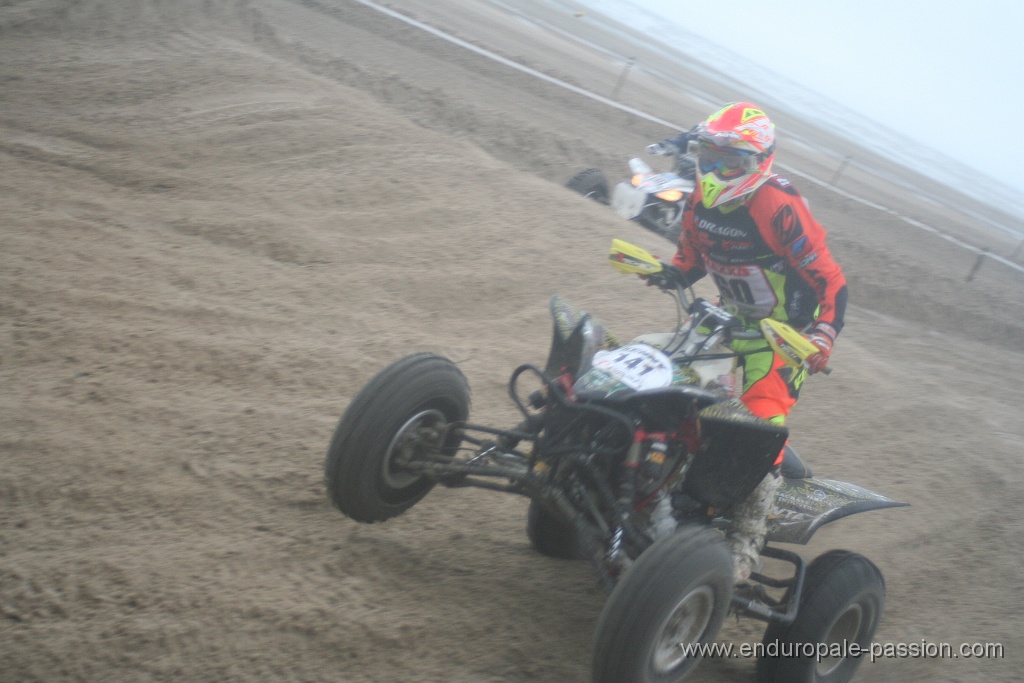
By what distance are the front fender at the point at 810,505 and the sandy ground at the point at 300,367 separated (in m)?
0.69

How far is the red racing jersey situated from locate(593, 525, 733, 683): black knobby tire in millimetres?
1429

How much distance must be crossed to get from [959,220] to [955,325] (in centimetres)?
1086

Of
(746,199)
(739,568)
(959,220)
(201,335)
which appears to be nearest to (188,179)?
(201,335)

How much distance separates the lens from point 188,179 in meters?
7.28

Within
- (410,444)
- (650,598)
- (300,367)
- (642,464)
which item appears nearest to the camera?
(650,598)

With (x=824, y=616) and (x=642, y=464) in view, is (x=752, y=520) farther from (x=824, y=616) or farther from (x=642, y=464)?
(x=642, y=464)

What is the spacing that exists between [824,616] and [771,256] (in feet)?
5.73

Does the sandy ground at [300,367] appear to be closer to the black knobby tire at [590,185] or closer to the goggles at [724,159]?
the black knobby tire at [590,185]

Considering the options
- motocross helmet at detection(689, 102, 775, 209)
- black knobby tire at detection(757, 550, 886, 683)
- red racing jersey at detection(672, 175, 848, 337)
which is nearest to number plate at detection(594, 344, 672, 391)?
red racing jersey at detection(672, 175, 848, 337)

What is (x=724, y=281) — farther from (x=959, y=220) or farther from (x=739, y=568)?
(x=959, y=220)

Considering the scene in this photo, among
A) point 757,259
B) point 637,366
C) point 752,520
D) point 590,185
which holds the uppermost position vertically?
point 757,259

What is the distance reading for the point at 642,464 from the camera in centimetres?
335

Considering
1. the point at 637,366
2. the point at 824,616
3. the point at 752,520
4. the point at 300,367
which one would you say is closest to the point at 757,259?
the point at 637,366

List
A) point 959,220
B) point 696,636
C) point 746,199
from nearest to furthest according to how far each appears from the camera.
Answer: point 696,636 → point 746,199 → point 959,220
